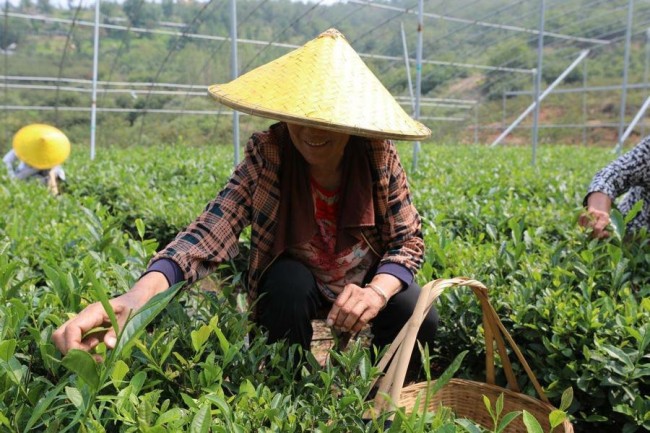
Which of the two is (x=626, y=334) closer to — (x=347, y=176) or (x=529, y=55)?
(x=347, y=176)

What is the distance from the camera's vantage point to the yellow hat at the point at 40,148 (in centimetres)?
584

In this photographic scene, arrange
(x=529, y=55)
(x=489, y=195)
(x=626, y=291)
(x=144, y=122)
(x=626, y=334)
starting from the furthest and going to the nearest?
1. (x=529, y=55)
2. (x=144, y=122)
3. (x=489, y=195)
4. (x=626, y=291)
5. (x=626, y=334)

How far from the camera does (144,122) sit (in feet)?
44.2

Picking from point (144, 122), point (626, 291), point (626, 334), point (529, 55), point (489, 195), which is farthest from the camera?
point (529, 55)

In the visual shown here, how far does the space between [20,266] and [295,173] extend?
1.00 m

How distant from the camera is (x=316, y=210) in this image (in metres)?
2.09

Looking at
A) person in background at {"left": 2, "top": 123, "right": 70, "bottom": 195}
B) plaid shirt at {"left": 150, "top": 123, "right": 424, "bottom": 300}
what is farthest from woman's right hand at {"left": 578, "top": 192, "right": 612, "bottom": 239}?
person in background at {"left": 2, "top": 123, "right": 70, "bottom": 195}

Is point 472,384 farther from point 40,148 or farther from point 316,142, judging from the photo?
point 40,148

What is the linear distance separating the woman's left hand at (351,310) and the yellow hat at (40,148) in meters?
4.83

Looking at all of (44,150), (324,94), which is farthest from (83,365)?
(44,150)

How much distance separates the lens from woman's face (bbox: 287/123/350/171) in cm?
182

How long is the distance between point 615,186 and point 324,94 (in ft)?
4.63

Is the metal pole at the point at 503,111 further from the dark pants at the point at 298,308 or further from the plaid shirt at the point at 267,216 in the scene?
the dark pants at the point at 298,308

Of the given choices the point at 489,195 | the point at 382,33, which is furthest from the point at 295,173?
the point at 382,33
